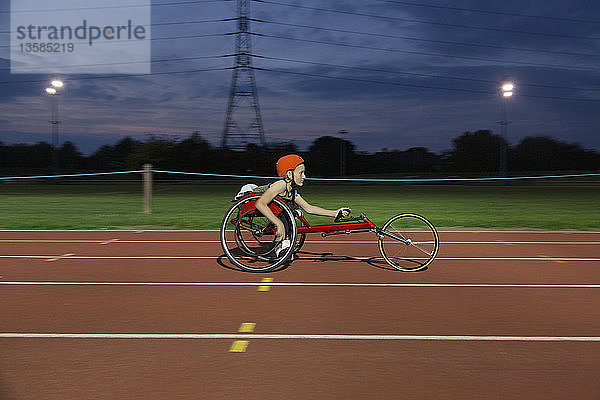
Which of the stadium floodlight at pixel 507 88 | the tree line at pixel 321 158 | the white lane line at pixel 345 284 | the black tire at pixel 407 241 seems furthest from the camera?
the tree line at pixel 321 158

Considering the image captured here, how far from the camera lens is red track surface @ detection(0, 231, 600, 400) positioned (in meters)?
3.55

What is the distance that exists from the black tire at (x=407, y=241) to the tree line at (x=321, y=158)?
45.0 metres

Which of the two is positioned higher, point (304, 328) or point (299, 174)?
point (299, 174)

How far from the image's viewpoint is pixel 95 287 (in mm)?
6461

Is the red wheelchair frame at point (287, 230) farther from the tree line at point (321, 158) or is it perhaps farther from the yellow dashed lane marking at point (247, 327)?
the tree line at point (321, 158)

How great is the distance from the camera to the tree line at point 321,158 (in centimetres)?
5724

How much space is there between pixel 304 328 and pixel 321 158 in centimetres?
6291

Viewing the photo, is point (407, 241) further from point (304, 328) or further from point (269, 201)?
point (304, 328)

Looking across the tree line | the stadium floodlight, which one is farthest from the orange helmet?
the tree line

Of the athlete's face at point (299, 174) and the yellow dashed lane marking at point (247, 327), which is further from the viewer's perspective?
the athlete's face at point (299, 174)

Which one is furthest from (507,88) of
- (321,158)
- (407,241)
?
(407,241)

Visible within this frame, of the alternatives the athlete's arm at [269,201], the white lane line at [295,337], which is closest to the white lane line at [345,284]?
the athlete's arm at [269,201]

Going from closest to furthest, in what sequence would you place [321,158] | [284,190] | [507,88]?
[284,190] → [507,88] → [321,158]

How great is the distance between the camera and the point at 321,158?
6738cm
